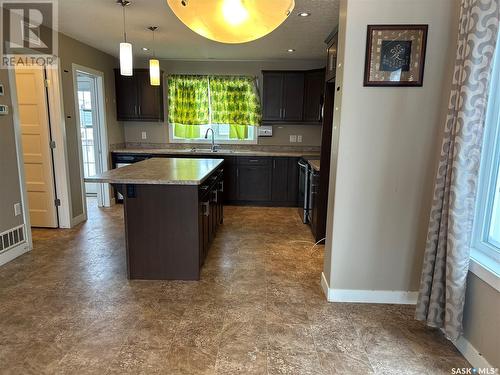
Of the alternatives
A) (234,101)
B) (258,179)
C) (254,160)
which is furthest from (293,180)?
(234,101)

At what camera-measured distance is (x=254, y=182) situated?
5.50 metres

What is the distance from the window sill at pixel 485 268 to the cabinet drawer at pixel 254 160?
3731 mm

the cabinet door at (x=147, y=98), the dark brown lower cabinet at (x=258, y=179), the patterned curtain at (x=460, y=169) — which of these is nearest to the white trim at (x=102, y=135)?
the dark brown lower cabinet at (x=258, y=179)

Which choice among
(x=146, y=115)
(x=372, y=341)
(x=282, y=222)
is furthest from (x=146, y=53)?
(x=372, y=341)

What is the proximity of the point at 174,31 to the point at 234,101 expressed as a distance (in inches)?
77.6

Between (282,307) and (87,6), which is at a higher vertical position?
(87,6)

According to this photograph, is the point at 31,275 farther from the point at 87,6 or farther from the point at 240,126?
the point at 240,126

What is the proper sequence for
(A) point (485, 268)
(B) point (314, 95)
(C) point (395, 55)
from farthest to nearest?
(B) point (314, 95)
(C) point (395, 55)
(A) point (485, 268)

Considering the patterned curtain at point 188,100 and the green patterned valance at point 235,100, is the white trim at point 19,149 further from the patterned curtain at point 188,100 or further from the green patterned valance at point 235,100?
the green patterned valance at point 235,100

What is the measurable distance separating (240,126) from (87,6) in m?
3.15

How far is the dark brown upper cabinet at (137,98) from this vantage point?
5477 millimetres

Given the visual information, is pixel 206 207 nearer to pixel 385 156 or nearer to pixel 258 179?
pixel 385 156

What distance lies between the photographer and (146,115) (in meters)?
5.61

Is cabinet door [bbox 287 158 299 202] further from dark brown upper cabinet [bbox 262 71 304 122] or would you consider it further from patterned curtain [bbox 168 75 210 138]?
patterned curtain [bbox 168 75 210 138]
